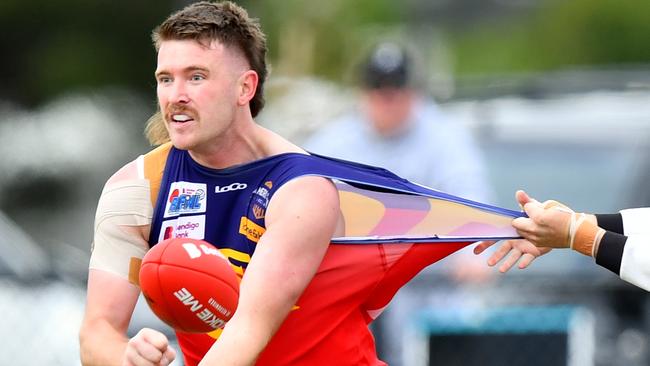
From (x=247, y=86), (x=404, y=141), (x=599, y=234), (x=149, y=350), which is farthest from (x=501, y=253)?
(x=404, y=141)

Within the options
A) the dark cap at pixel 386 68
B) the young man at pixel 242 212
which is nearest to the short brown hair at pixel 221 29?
the young man at pixel 242 212

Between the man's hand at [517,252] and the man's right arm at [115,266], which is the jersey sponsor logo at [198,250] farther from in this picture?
the man's hand at [517,252]

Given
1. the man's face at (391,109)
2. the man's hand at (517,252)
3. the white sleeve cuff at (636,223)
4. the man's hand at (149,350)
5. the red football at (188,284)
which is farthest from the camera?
the man's face at (391,109)

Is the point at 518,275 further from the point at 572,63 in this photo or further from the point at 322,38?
the point at 572,63

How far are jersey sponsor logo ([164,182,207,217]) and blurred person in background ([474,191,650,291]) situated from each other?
3.71ft

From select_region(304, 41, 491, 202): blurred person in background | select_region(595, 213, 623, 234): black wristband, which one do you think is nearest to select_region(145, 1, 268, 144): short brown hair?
select_region(595, 213, 623, 234): black wristband

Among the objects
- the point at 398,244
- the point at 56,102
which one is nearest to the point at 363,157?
the point at 398,244

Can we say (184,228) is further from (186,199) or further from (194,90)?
(194,90)

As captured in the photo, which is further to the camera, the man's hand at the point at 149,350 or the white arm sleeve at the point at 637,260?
the white arm sleeve at the point at 637,260

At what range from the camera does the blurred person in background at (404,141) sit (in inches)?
336

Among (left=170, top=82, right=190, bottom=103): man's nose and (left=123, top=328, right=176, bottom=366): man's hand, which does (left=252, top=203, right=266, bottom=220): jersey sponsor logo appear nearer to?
(left=170, top=82, right=190, bottom=103): man's nose

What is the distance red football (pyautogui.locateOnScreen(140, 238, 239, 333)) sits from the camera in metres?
4.59

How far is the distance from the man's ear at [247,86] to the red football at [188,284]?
2.13 feet

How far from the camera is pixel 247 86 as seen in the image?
5184 millimetres
